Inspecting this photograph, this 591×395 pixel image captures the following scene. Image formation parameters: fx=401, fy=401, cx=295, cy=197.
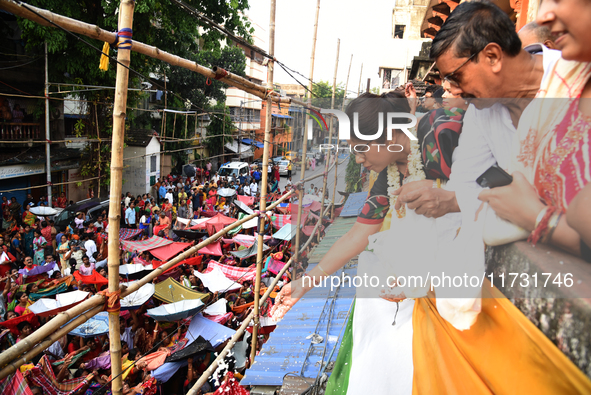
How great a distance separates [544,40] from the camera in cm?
177

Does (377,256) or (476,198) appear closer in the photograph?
(476,198)

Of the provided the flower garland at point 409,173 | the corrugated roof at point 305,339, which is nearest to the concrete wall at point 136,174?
the corrugated roof at point 305,339

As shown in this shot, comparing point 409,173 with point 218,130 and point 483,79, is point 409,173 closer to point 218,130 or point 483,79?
point 483,79

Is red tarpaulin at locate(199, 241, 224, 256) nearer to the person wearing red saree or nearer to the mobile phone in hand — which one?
the person wearing red saree

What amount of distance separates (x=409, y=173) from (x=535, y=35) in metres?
0.91

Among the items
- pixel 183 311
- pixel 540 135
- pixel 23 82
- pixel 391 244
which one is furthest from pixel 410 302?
pixel 23 82

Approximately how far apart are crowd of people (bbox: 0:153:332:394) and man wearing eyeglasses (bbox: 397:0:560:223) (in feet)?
4.71

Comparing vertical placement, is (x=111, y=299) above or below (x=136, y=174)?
above

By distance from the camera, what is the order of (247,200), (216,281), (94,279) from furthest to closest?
(247,200), (216,281), (94,279)

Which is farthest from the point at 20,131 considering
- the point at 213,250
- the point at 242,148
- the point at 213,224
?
the point at 242,148

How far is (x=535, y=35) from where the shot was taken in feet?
5.97

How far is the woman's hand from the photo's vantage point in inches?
61.7

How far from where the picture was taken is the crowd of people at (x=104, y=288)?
5137mm

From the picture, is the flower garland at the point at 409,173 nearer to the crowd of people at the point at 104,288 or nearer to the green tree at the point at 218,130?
the crowd of people at the point at 104,288
